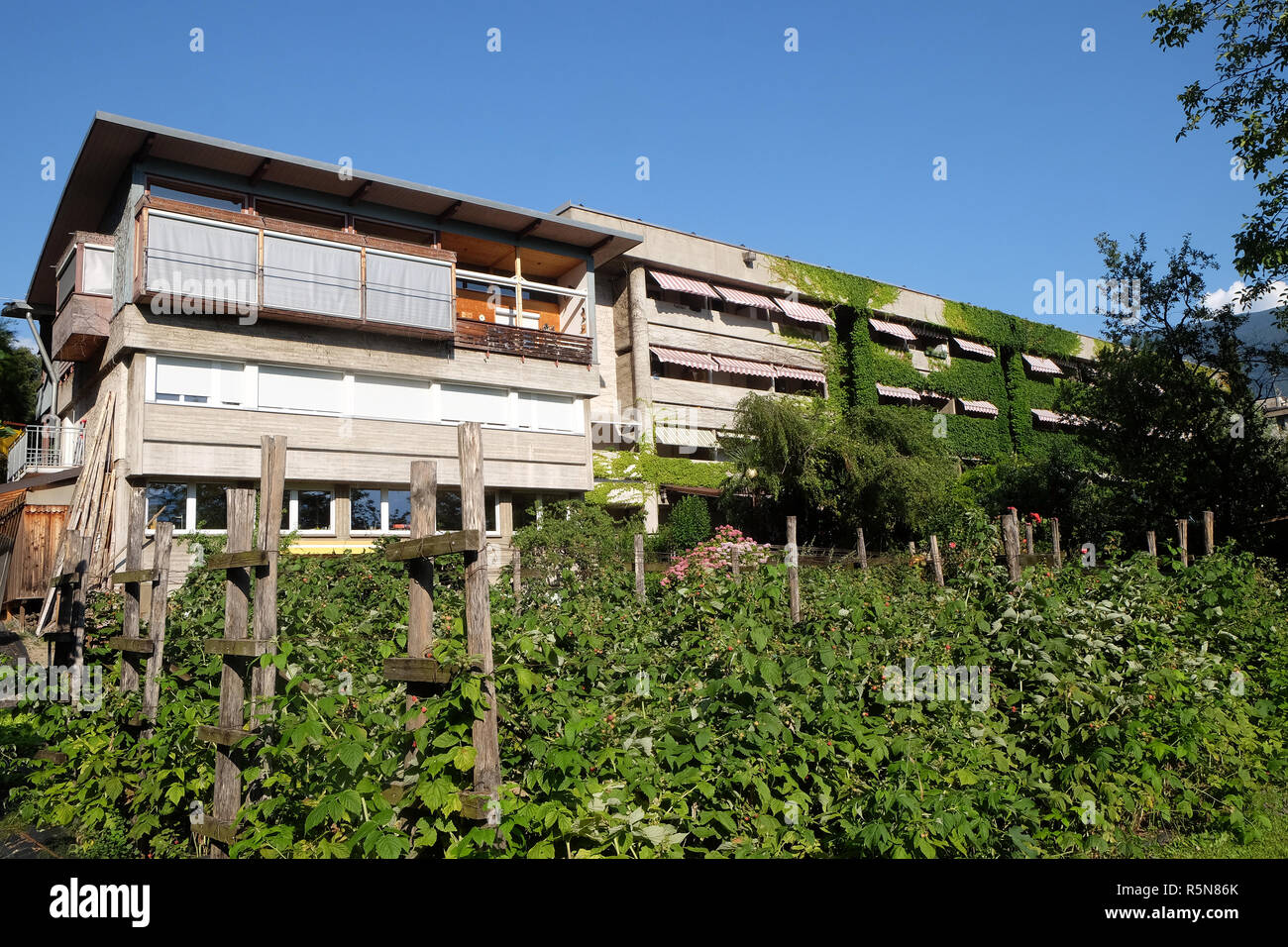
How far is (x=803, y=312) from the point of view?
3856 centimetres

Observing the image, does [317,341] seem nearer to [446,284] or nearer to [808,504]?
[446,284]

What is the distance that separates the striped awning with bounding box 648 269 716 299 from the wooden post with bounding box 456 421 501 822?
30.1m

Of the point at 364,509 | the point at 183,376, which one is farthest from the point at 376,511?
the point at 183,376

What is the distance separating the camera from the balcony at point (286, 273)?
21.6 meters

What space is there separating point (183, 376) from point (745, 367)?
66.4 feet

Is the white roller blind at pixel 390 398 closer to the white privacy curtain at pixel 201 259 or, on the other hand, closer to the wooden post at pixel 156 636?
the white privacy curtain at pixel 201 259

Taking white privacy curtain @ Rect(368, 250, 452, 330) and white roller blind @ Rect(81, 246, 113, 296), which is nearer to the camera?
white roller blind @ Rect(81, 246, 113, 296)

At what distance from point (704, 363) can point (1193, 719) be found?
28955 millimetres

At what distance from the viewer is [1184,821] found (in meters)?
6.62

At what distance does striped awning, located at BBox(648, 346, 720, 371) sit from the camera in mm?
33906

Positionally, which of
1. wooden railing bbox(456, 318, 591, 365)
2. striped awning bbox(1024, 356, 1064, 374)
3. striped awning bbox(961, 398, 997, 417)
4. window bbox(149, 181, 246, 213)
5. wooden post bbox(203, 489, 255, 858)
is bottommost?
wooden post bbox(203, 489, 255, 858)

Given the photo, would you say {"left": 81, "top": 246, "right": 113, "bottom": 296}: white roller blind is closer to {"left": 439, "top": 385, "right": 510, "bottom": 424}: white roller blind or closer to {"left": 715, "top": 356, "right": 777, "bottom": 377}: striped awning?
{"left": 439, "top": 385, "right": 510, "bottom": 424}: white roller blind

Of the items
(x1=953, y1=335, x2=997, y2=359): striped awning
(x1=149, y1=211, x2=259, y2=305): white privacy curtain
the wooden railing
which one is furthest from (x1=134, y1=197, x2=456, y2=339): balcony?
(x1=953, y1=335, x2=997, y2=359): striped awning
